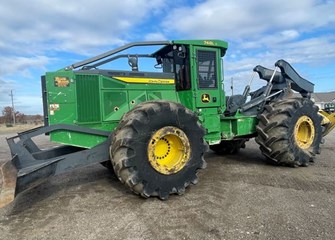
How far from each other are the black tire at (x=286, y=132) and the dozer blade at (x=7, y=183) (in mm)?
5324

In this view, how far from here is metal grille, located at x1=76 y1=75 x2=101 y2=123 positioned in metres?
5.80

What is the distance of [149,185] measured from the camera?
5262 mm

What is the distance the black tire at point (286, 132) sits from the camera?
7.49 m

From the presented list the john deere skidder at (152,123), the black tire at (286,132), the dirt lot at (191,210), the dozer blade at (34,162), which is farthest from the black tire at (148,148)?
the black tire at (286,132)

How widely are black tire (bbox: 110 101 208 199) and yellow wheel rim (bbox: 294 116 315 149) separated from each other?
3505 millimetres

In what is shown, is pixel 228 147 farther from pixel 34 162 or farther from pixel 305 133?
pixel 34 162

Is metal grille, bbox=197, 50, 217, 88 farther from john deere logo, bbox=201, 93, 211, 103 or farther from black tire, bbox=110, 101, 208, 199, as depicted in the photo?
black tire, bbox=110, 101, 208, 199

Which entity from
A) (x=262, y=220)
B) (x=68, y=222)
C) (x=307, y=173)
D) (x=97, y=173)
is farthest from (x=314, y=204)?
(x=97, y=173)

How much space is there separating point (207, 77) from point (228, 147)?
3104 mm

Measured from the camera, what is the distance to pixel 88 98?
588 cm

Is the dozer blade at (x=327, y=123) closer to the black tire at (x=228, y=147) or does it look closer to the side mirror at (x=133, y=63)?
the black tire at (x=228, y=147)

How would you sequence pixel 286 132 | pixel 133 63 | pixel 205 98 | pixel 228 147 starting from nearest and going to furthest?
pixel 133 63, pixel 205 98, pixel 286 132, pixel 228 147

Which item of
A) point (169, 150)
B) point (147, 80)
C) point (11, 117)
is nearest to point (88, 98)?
point (147, 80)

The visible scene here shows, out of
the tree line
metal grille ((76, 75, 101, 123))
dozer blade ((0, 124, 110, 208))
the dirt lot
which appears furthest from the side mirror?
the tree line
